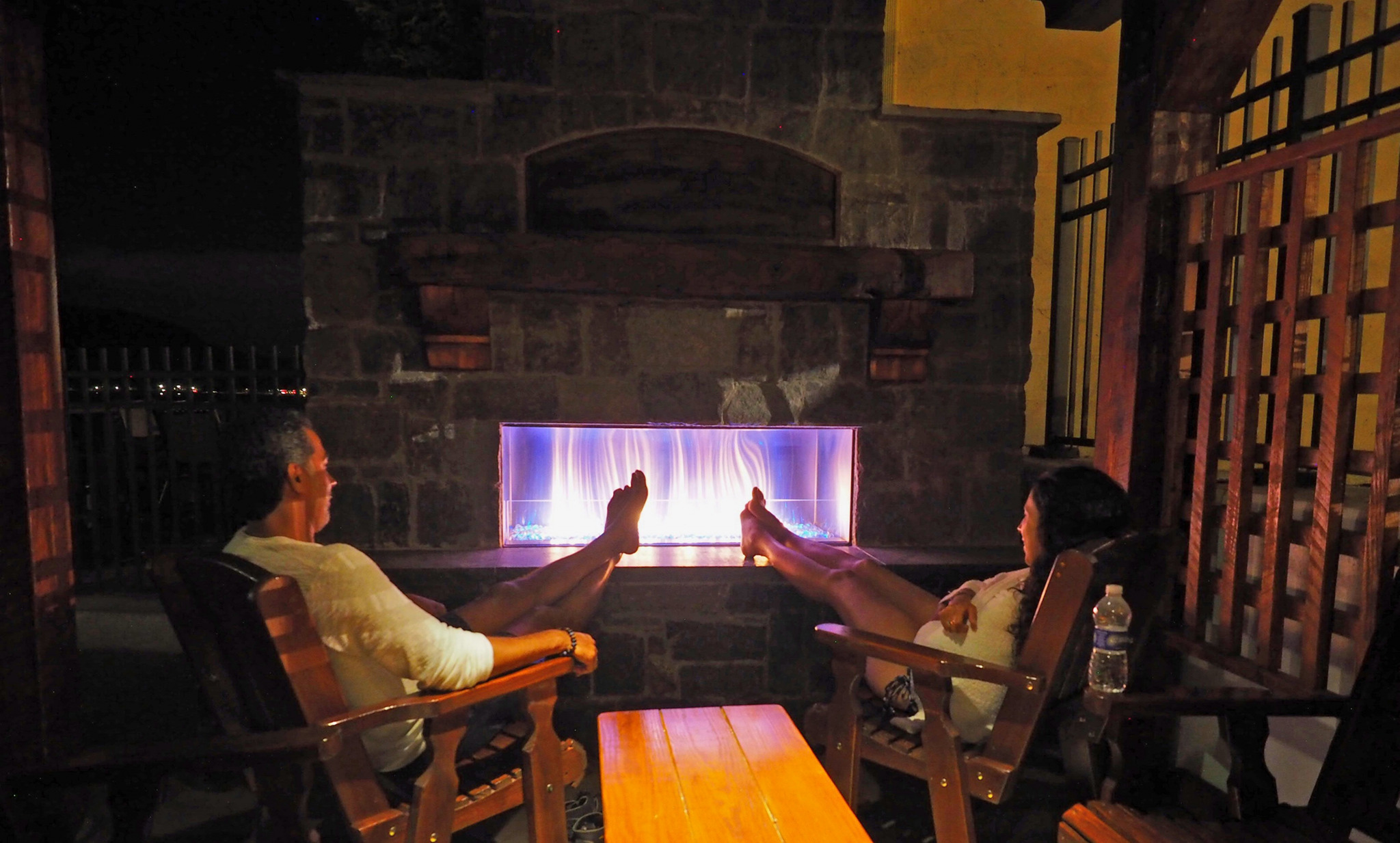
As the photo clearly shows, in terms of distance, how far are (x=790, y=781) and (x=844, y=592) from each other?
1205 mm

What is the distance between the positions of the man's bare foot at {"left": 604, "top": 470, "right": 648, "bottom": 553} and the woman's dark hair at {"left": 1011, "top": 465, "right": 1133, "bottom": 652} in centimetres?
182

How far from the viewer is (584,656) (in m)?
2.20

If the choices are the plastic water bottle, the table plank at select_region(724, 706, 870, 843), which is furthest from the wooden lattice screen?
the table plank at select_region(724, 706, 870, 843)

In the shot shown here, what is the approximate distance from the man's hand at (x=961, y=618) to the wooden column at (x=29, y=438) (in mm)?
2649

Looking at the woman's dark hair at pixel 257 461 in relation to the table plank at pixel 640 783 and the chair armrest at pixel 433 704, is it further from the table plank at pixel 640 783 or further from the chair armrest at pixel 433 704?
the table plank at pixel 640 783

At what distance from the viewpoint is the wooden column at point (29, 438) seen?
6.09 feet

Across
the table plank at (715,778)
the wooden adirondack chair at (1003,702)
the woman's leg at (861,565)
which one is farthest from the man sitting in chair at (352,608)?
the woman's leg at (861,565)

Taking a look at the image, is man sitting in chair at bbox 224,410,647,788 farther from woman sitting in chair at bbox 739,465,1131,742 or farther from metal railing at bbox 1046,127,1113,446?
metal railing at bbox 1046,127,1113,446

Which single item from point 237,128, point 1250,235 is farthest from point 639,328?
point 237,128

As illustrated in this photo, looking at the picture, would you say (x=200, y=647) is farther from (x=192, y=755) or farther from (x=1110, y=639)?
(x=1110, y=639)

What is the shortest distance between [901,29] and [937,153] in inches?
44.3

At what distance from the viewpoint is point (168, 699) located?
321 centimetres

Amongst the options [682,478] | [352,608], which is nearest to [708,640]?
[682,478]

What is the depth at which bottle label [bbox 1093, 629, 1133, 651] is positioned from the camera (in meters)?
2.11
